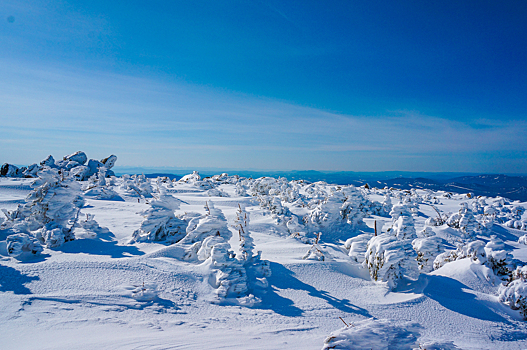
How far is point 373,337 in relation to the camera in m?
3.09

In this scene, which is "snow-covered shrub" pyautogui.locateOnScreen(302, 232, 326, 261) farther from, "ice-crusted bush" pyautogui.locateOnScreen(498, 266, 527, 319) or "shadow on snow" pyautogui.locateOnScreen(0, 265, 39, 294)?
"shadow on snow" pyautogui.locateOnScreen(0, 265, 39, 294)

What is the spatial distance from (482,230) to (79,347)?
1659cm

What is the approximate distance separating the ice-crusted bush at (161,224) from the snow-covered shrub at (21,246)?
192 cm

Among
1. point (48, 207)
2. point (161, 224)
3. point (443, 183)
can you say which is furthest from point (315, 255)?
point (443, 183)

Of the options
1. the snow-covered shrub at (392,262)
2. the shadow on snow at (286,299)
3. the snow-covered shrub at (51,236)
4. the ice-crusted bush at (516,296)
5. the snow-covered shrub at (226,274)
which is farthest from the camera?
the snow-covered shrub at (51,236)

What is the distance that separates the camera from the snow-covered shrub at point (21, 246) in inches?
179

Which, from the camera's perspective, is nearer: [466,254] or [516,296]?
[516,296]

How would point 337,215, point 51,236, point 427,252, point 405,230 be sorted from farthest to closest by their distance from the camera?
point 337,215, point 405,230, point 427,252, point 51,236

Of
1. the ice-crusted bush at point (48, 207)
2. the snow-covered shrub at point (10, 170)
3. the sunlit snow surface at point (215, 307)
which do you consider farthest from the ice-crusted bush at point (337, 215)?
the snow-covered shrub at point (10, 170)

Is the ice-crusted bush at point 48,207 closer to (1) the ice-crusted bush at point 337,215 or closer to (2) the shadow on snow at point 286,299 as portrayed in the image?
(2) the shadow on snow at point 286,299

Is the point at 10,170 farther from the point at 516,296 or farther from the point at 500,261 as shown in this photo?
the point at 500,261

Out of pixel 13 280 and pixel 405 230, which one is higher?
pixel 405 230

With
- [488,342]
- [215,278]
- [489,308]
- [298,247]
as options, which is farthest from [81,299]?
[489,308]

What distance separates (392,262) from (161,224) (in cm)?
586
